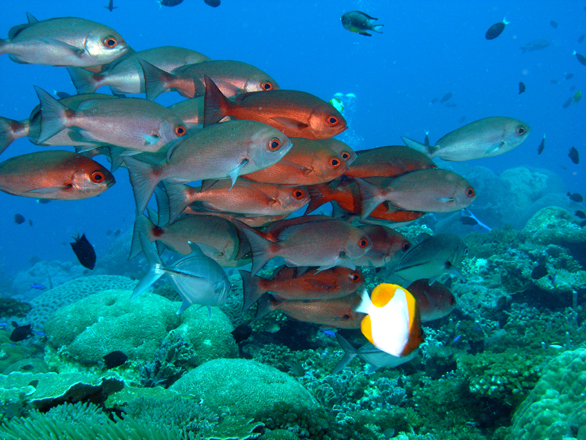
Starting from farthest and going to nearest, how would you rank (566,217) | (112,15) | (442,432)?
(112,15) < (566,217) < (442,432)

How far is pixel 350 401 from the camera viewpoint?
502cm

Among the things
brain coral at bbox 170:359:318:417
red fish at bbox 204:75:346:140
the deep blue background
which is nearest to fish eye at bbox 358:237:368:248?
red fish at bbox 204:75:346:140

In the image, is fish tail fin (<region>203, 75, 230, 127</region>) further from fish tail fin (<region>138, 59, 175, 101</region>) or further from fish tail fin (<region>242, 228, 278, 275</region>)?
fish tail fin (<region>242, 228, 278, 275</region>)

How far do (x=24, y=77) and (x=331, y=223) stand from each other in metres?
152

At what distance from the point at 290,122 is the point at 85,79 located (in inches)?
86.2

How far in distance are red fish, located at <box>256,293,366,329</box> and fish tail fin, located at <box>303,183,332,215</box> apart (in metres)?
1.03

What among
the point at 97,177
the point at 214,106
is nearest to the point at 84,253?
the point at 97,177

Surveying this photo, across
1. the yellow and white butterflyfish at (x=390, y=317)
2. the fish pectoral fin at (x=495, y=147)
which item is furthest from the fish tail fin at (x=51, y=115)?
the fish pectoral fin at (x=495, y=147)

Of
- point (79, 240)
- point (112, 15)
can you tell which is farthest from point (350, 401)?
point (112, 15)

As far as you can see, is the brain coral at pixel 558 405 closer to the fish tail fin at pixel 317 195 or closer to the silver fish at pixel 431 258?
the silver fish at pixel 431 258

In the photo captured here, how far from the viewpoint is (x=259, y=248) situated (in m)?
2.78

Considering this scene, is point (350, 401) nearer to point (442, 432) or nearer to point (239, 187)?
point (442, 432)

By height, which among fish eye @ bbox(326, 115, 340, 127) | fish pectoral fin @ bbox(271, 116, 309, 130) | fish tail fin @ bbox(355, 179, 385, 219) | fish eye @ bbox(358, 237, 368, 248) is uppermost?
fish eye @ bbox(326, 115, 340, 127)

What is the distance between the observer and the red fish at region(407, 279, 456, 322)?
356 cm
